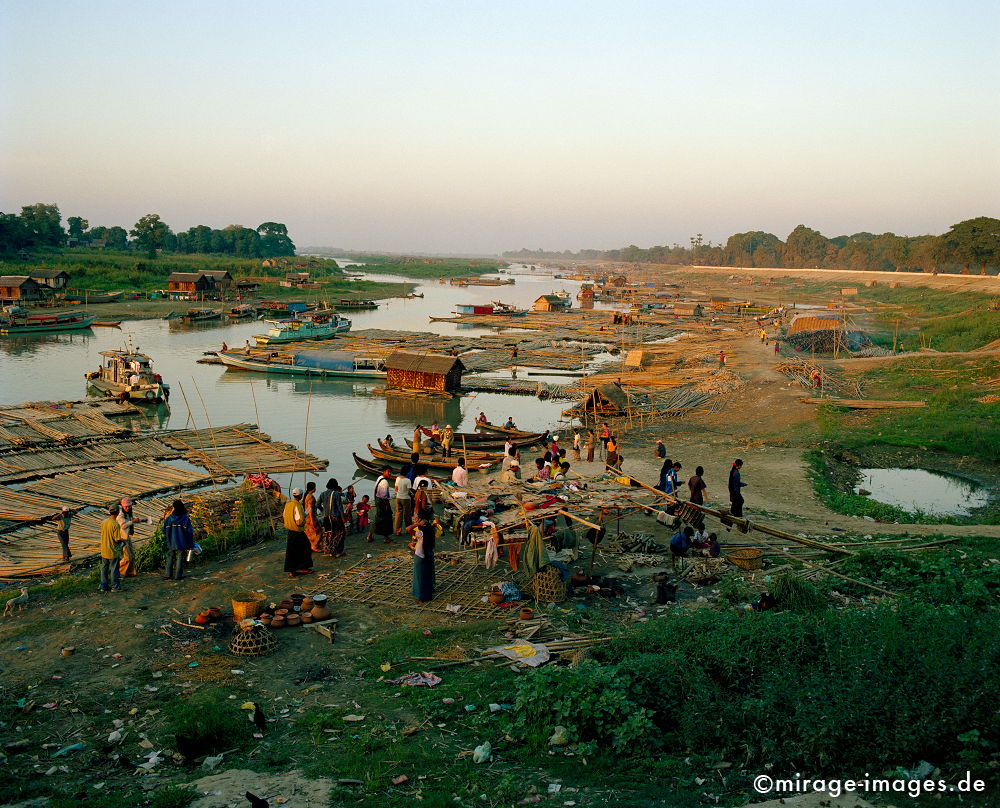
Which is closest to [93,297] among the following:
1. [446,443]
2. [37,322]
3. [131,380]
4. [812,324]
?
[37,322]

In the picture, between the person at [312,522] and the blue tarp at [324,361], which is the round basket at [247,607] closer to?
the person at [312,522]

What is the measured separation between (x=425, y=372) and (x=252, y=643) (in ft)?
81.7

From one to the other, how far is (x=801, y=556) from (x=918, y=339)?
3922cm

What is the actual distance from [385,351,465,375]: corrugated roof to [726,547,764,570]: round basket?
22.6 metres

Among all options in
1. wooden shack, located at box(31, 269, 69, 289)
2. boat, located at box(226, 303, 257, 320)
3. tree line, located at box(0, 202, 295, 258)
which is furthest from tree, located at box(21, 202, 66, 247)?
boat, located at box(226, 303, 257, 320)

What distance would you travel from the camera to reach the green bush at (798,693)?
18.9 ft

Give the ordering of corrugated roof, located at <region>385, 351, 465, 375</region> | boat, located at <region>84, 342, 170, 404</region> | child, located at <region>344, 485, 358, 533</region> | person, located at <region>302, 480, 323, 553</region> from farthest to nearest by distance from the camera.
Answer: corrugated roof, located at <region>385, 351, 465, 375</region> → boat, located at <region>84, 342, 170, 404</region> → child, located at <region>344, 485, 358, 533</region> → person, located at <region>302, 480, 323, 553</region>

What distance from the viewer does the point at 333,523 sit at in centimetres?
1159

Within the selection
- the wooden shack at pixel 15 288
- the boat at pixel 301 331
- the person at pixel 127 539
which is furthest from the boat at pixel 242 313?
the person at pixel 127 539

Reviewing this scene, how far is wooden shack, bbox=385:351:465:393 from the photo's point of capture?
32.6 m

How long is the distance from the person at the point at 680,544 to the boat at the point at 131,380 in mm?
24871

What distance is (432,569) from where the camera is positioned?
9.84 m

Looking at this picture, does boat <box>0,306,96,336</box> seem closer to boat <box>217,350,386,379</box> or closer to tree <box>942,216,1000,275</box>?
boat <box>217,350,386,379</box>

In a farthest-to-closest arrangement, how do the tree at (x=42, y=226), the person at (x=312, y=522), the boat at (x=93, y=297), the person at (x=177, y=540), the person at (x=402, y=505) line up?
the tree at (x=42, y=226) → the boat at (x=93, y=297) → the person at (x=402, y=505) → the person at (x=312, y=522) → the person at (x=177, y=540)
